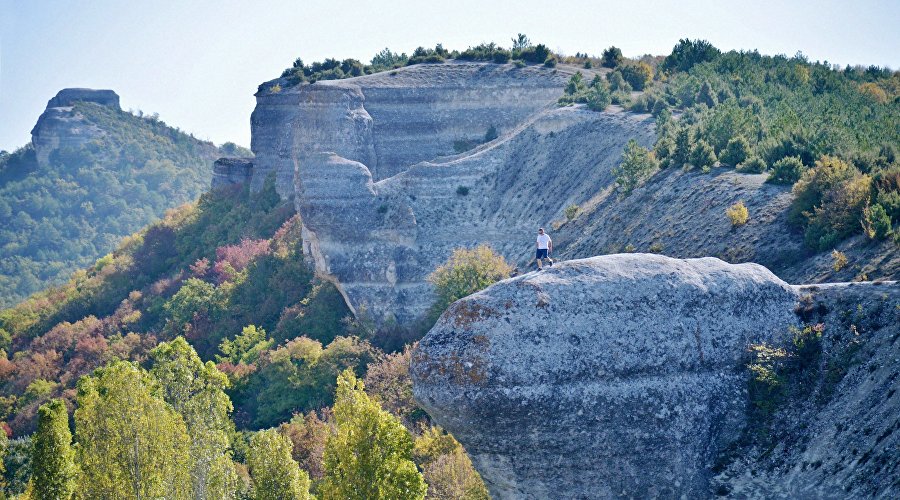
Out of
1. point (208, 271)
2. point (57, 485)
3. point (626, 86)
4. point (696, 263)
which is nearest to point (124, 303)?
point (208, 271)

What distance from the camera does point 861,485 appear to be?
22453 mm

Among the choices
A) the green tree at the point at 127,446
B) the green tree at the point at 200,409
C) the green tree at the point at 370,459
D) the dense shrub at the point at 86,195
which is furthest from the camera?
the dense shrub at the point at 86,195

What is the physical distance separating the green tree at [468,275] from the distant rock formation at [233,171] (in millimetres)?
40883

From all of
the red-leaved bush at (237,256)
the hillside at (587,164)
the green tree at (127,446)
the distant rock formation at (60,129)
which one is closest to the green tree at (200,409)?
the green tree at (127,446)

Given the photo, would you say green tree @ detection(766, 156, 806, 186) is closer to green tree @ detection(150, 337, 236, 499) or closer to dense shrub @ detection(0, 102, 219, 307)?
green tree @ detection(150, 337, 236, 499)

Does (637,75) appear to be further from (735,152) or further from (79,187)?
(79,187)

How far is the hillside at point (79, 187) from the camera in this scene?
13725 centimetres

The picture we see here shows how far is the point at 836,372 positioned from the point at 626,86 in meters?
47.8

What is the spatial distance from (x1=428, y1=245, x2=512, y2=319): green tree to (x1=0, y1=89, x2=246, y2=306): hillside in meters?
85.9

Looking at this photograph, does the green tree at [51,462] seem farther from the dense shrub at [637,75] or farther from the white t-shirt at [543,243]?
the dense shrub at [637,75]

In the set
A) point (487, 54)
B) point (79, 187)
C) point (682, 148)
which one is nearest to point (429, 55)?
point (487, 54)

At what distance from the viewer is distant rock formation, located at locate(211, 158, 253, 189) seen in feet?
297

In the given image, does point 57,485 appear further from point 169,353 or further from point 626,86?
point 626,86

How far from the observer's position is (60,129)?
482 feet
